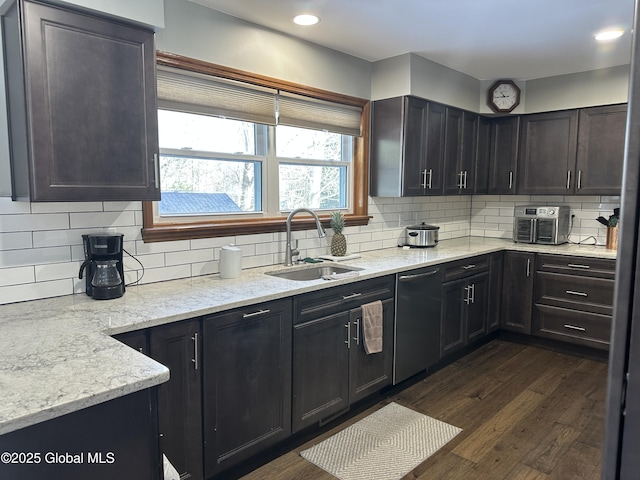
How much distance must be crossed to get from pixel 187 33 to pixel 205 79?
26 cm

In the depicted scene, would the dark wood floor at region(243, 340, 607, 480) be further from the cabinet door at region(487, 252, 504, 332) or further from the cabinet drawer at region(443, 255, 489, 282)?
the cabinet drawer at region(443, 255, 489, 282)

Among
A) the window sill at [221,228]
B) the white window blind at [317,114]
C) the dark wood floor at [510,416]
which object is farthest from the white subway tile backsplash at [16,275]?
the white window blind at [317,114]

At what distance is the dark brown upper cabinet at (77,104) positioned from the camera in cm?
177

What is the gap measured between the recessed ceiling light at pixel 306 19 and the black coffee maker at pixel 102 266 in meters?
1.68

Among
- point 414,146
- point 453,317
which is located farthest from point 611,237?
point 414,146

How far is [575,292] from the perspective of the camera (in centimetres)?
384

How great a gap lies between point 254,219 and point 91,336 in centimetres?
151

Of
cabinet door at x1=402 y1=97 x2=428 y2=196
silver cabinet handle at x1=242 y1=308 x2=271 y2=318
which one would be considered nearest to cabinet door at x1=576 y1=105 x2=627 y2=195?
cabinet door at x1=402 y1=97 x2=428 y2=196

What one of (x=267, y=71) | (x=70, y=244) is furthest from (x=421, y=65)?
(x=70, y=244)

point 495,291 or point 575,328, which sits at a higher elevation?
point 495,291

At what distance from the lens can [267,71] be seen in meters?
2.93

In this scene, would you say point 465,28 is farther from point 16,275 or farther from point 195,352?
point 16,275

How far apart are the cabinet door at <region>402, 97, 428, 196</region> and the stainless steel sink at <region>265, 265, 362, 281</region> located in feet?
3.02

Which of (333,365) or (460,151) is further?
(460,151)
